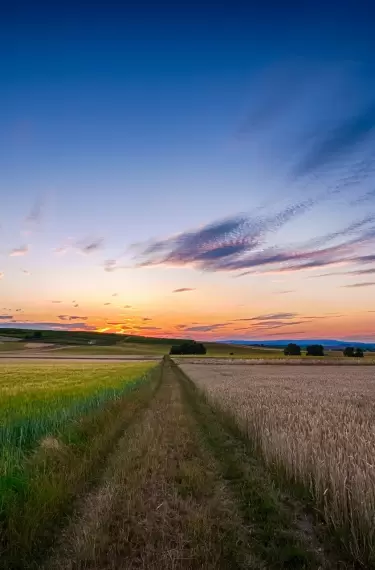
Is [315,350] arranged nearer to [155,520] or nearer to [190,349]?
[190,349]

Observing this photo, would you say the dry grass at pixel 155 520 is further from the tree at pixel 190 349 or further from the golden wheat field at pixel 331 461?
the tree at pixel 190 349

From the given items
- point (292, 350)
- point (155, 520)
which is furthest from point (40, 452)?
point (292, 350)

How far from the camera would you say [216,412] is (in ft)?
58.4

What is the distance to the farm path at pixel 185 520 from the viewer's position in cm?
520

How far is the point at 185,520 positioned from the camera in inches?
251

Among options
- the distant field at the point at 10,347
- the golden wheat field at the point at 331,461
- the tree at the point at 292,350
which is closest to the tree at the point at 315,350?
the tree at the point at 292,350

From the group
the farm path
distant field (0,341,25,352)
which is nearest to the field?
the farm path

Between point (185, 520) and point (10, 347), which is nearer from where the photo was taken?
point (185, 520)

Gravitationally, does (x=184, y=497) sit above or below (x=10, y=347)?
above

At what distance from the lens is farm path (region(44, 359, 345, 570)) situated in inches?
205

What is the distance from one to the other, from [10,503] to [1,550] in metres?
0.91

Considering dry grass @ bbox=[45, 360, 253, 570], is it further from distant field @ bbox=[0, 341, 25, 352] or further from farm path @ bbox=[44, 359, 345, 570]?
distant field @ bbox=[0, 341, 25, 352]

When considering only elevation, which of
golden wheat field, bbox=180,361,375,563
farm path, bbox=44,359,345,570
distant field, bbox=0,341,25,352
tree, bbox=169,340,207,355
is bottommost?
tree, bbox=169,340,207,355

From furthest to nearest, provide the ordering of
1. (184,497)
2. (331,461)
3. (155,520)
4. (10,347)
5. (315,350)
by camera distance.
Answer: (315,350)
(10,347)
(184,497)
(331,461)
(155,520)
